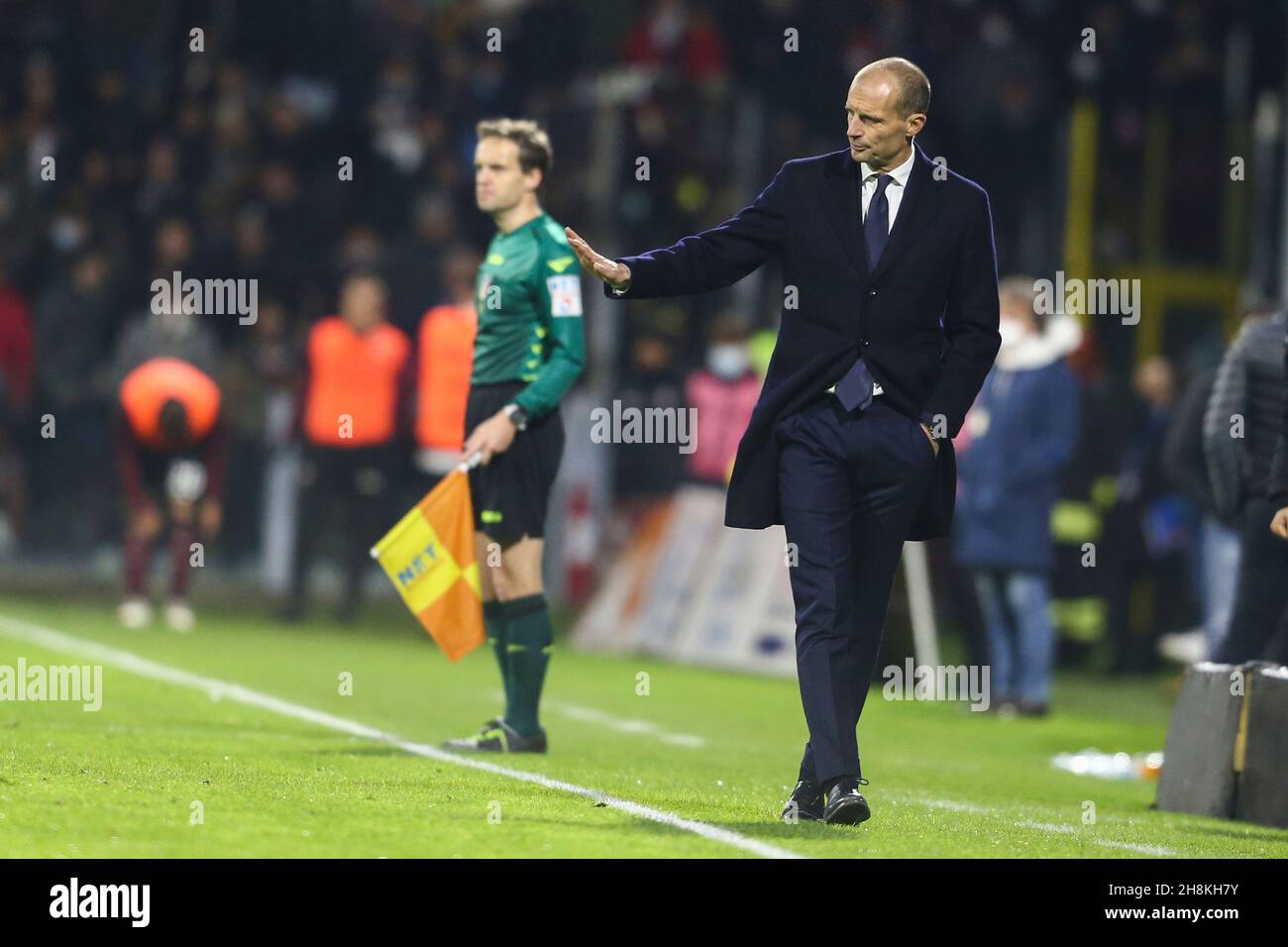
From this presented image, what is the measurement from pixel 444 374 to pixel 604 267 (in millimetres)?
10153

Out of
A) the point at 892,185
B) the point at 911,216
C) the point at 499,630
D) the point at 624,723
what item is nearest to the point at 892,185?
the point at 892,185

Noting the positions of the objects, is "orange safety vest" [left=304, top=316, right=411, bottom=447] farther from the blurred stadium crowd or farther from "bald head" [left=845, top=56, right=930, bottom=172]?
"bald head" [left=845, top=56, right=930, bottom=172]

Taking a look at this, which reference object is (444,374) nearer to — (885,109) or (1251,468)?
(1251,468)

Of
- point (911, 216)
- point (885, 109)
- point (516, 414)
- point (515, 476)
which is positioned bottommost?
point (515, 476)

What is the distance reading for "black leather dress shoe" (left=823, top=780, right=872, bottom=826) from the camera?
7.57 meters

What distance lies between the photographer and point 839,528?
306 inches

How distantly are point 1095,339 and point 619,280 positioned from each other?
1424 cm

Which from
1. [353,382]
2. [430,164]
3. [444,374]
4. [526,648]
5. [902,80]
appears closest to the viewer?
[902,80]

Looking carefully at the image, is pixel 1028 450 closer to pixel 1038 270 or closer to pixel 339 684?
pixel 339 684

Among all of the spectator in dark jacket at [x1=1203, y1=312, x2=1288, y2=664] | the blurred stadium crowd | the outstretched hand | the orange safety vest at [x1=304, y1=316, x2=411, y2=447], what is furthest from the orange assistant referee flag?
the blurred stadium crowd

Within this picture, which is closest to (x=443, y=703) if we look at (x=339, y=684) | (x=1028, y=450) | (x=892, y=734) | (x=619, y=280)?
(x=339, y=684)

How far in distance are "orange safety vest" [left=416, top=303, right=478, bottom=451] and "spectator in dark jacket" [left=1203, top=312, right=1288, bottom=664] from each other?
794cm

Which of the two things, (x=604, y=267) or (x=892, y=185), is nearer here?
(x=604, y=267)
